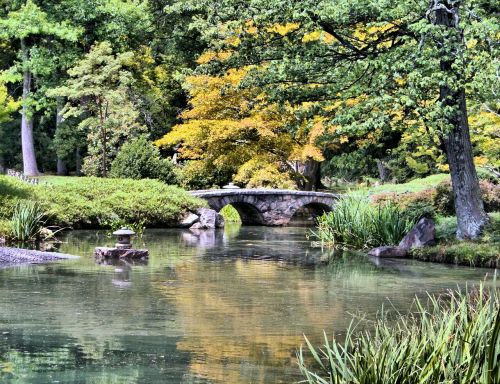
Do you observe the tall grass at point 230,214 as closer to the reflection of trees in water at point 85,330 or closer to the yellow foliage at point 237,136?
the yellow foliage at point 237,136

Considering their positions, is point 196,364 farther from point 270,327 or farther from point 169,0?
point 169,0

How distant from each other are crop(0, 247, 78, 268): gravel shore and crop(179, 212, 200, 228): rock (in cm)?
1126

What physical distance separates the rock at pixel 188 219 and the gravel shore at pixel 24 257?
36.9 feet

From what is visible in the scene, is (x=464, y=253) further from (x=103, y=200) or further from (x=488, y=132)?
(x=103, y=200)

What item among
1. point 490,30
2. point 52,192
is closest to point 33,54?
point 52,192

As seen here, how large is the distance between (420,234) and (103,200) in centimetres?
1097

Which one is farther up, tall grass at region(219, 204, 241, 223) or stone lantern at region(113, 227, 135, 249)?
tall grass at region(219, 204, 241, 223)

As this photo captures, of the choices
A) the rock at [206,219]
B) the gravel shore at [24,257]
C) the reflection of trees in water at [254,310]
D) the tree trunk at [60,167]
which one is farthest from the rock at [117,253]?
the tree trunk at [60,167]

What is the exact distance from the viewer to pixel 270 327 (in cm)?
1094

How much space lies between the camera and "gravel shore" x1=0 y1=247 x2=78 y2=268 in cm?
1730

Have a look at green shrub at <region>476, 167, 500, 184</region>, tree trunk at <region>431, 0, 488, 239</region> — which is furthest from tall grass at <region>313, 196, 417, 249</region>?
green shrub at <region>476, 167, 500, 184</region>

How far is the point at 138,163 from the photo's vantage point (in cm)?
3347

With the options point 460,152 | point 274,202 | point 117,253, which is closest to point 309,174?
point 274,202

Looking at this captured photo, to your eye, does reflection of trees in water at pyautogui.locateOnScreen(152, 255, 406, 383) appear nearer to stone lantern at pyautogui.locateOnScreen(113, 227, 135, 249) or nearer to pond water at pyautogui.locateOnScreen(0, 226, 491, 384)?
pond water at pyautogui.locateOnScreen(0, 226, 491, 384)
